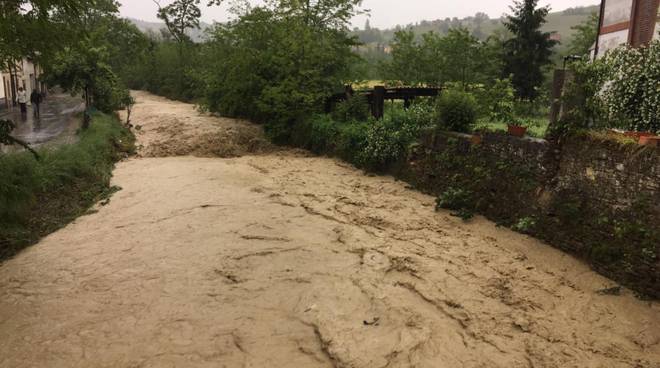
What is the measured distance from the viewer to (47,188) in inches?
465

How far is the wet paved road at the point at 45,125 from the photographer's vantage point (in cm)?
1742

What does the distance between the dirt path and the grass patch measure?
477 mm

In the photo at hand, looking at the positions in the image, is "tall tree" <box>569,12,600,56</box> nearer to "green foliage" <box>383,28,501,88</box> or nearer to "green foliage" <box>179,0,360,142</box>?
"green foliage" <box>383,28,501,88</box>

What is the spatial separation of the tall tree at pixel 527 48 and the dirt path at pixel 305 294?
19.5 m

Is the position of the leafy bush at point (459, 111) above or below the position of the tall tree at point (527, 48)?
below

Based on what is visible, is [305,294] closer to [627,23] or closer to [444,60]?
[627,23]

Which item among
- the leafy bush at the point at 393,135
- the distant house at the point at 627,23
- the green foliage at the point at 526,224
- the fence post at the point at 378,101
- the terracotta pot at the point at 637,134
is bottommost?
the green foliage at the point at 526,224

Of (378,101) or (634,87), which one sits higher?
(634,87)

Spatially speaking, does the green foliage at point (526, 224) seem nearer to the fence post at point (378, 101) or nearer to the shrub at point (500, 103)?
the shrub at point (500, 103)

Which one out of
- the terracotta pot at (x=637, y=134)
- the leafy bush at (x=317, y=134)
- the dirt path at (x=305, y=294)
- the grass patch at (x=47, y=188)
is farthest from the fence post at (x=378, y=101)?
the terracotta pot at (x=637, y=134)

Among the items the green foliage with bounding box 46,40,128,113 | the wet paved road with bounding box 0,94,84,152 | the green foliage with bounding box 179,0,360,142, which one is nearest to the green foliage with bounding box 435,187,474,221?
the green foliage with bounding box 179,0,360,142

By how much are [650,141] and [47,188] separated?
12.4m

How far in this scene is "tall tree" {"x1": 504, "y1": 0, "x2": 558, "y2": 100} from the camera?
2828 centimetres

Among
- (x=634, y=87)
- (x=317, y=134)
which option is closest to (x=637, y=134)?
(x=634, y=87)
